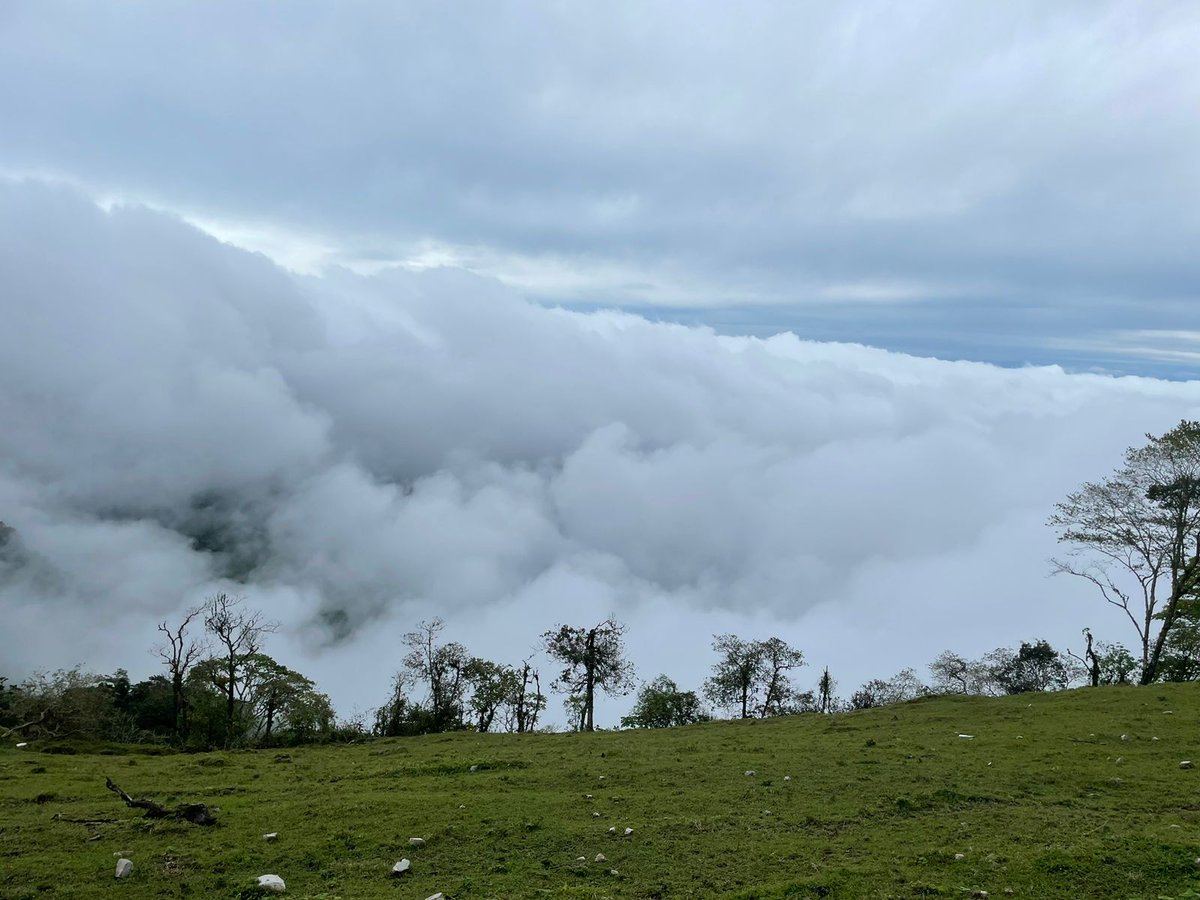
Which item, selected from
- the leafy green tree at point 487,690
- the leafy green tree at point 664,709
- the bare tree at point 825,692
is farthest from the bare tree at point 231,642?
the bare tree at point 825,692

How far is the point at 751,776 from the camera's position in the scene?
19484 mm

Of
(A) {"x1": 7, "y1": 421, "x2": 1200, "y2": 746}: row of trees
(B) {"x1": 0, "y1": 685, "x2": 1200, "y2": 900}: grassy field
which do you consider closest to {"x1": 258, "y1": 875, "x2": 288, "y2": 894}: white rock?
(B) {"x1": 0, "y1": 685, "x2": 1200, "y2": 900}: grassy field

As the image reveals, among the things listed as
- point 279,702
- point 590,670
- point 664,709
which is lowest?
point 664,709

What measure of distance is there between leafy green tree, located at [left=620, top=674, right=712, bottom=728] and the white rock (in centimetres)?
4568

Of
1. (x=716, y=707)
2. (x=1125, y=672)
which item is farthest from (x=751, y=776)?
(x=1125, y=672)

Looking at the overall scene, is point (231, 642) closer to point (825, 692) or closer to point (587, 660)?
point (587, 660)

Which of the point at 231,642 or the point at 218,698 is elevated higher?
the point at 231,642

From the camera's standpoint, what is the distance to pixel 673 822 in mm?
15070

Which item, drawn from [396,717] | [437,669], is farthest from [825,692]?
[396,717]

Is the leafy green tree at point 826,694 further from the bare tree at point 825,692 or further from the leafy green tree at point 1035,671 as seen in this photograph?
the leafy green tree at point 1035,671

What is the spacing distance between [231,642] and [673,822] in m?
38.4

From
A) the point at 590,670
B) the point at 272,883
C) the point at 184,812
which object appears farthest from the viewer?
the point at 590,670

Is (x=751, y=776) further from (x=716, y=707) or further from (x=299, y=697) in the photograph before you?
(x=716, y=707)

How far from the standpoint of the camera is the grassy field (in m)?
12.0
